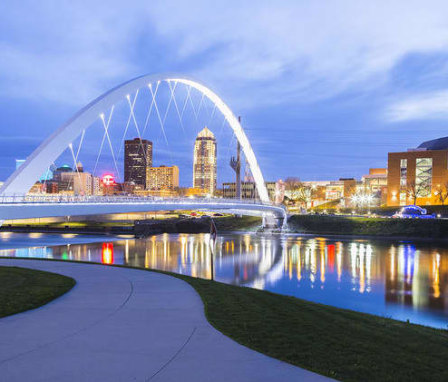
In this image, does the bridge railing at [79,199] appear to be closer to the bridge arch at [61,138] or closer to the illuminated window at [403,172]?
the bridge arch at [61,138]

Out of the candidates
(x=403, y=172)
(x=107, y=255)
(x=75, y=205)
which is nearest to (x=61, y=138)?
(x=75, y=205)

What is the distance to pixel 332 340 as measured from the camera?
299 inches

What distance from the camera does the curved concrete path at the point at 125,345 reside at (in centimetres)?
568

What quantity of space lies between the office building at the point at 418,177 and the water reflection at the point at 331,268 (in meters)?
32.8

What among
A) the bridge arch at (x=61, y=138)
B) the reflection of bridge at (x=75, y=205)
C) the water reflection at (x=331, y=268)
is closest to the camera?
the water reflection at (x=331, y=268)

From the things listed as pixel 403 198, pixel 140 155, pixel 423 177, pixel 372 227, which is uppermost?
pixel 140 155

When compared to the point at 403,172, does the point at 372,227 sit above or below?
below

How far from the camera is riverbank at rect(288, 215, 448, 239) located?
5047cm

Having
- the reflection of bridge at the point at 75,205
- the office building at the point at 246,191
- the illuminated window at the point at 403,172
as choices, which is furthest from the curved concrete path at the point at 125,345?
the office building at the point at 246,191

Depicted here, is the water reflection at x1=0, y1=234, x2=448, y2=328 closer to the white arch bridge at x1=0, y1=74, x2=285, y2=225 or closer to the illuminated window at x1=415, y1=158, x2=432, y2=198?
the white arch bridge at x1=0, y1=74, x2=285, y2=225

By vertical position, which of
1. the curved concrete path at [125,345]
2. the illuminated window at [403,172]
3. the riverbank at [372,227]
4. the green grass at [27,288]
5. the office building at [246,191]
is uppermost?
the illuminated window at [403,172]

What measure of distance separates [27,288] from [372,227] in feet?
164

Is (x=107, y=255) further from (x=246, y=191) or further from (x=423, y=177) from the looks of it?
(x=246, y=191)

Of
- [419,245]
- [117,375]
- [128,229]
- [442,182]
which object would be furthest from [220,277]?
[442,182]
